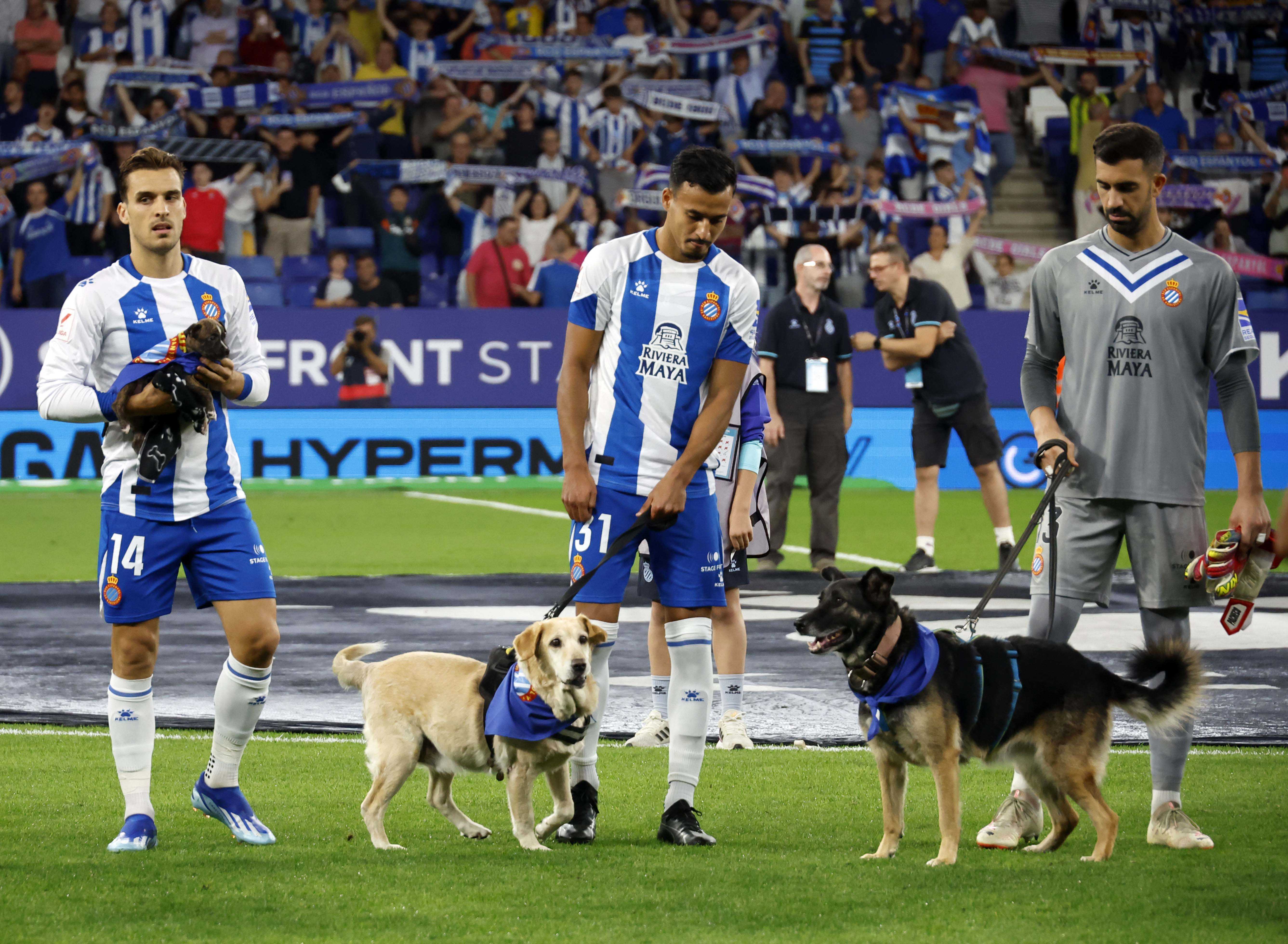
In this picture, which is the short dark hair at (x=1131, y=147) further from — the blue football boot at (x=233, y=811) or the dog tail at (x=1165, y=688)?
the blue football boot at (x=233, y=811)

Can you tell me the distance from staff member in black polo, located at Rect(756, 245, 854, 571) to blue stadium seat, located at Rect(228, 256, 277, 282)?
33.4 feet

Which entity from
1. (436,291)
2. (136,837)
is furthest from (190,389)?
(436,291)

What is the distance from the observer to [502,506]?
1702cm

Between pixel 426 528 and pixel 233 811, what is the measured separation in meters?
10.0

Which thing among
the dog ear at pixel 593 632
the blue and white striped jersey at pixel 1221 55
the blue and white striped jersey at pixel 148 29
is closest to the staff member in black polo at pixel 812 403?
the dog ear at pixel 593 632

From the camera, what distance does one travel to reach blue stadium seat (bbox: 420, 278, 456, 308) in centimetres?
2094

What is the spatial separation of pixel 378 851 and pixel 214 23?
19.9m

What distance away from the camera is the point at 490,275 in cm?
2069

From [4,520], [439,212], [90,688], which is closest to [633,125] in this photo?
[439,212]

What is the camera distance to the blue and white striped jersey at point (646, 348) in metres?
5.43

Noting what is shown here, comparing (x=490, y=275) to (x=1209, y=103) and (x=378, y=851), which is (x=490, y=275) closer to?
(x=1209, y=103)

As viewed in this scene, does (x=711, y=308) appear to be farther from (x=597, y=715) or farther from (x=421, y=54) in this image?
(x=421, y=54)

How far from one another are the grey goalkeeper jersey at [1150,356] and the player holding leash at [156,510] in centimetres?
279

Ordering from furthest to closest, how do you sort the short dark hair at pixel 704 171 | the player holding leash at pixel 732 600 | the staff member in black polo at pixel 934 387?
the staff member in black polo at pixel 934 387 < the player holding leash at pixel 732 600 < the short dark hair at pixel 704 171
